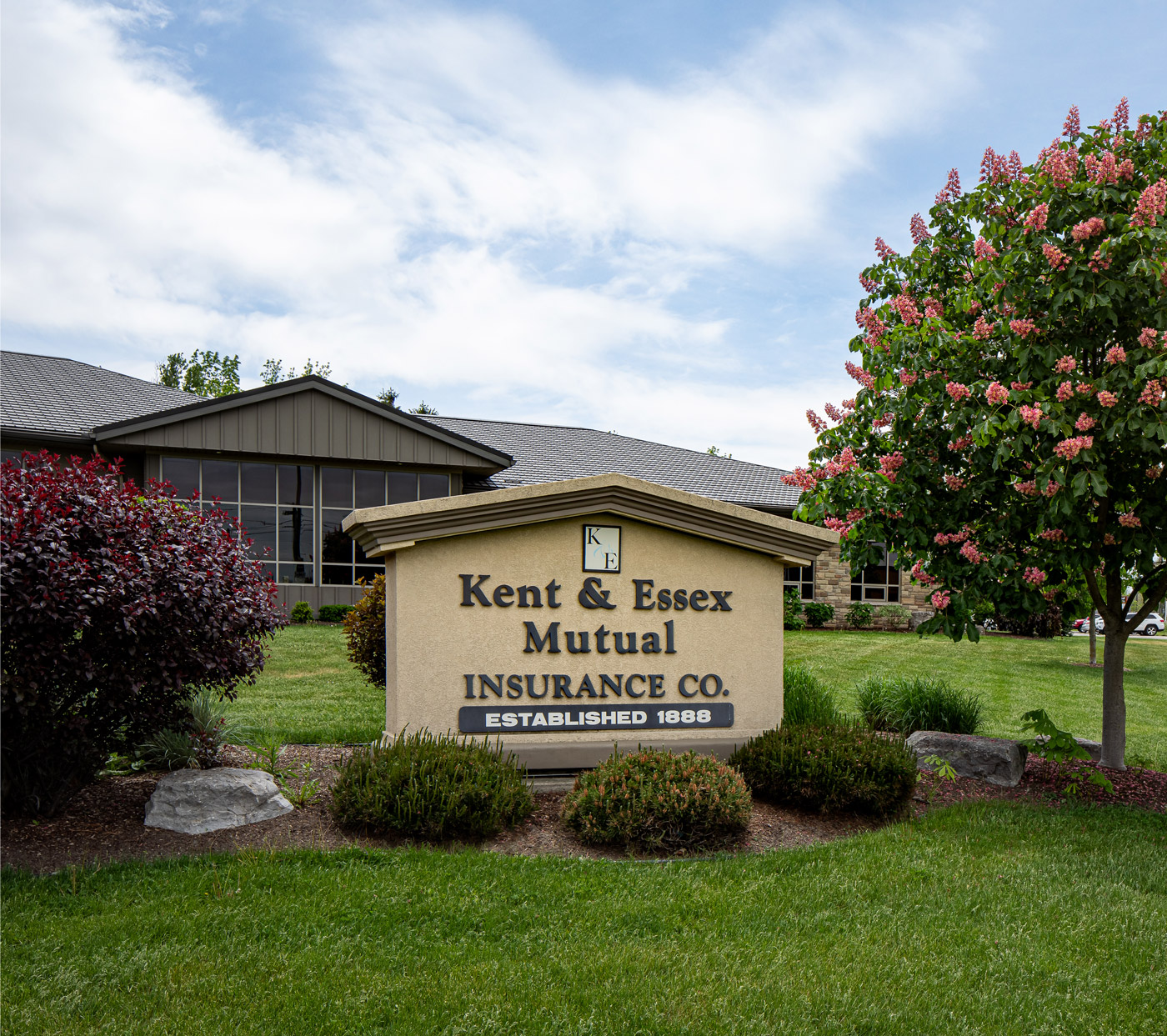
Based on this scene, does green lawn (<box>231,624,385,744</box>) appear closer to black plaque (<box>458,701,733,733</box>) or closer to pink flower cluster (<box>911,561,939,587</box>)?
black plaque (<box>458,701,733,733</box>)

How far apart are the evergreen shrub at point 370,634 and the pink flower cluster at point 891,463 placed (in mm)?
5645

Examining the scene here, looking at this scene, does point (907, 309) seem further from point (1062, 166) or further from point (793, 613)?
point (793, 613)

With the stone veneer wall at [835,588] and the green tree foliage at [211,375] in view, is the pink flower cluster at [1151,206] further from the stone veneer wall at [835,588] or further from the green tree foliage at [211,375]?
the green tree foliage at [211,375]

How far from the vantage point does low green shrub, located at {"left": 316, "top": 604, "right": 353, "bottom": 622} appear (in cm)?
2023

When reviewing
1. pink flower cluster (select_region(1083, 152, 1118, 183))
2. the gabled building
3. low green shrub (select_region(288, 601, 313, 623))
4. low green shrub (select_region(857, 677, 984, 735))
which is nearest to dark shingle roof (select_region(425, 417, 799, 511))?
the gabled building

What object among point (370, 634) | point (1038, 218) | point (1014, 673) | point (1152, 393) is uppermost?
point (1038, 218)

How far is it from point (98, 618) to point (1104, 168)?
7.83 m

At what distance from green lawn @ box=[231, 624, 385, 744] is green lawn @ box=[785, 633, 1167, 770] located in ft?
20.9

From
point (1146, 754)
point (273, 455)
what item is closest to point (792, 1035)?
point (1146, 754)

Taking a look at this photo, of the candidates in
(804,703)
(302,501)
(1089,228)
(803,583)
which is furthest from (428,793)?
(803,583)

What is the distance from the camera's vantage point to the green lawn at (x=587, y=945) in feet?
12.5

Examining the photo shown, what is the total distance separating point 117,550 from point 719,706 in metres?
4.84

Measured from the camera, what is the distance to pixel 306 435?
20.4 metres

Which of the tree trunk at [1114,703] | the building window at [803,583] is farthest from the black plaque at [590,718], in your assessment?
the building window at [803,583]
